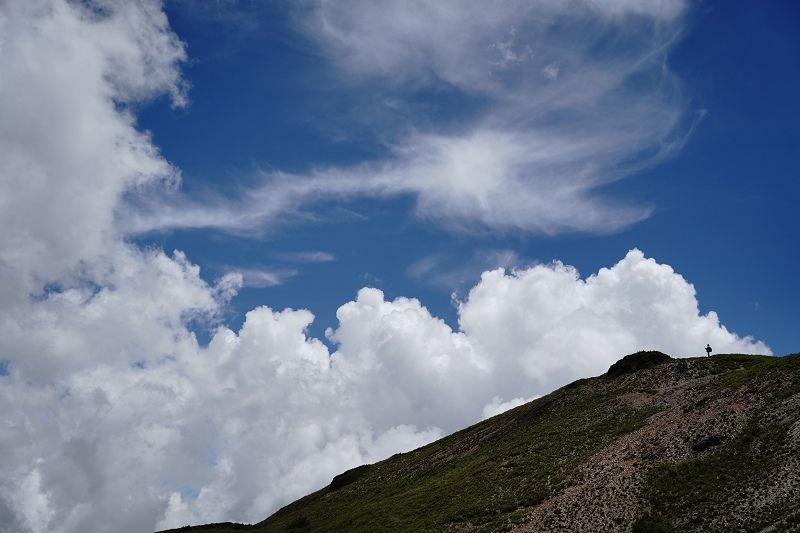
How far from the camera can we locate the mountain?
44469 millimetres

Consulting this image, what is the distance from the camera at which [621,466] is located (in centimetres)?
5700

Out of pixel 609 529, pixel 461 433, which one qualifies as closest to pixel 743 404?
pixel 609 529

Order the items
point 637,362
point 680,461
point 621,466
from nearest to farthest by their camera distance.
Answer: point 680,461 < point 621,466 < point 637,362

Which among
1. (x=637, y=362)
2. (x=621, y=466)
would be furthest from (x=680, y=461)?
(x=637, y=362)

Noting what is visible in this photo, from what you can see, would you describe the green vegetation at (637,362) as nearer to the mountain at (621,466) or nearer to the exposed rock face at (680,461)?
the mountain at (621,466)

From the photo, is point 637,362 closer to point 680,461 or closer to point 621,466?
point 621,466

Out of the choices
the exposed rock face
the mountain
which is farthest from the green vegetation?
the exposed rock face

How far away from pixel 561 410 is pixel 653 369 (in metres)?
17.2

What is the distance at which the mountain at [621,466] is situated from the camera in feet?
146

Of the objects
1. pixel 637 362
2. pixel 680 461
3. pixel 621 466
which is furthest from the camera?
pixel 637 362

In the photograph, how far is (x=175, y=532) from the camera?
4240 inches

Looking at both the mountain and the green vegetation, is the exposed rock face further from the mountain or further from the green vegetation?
the green vegetation

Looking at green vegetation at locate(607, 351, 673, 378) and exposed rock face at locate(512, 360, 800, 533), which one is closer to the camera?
exposed rock face at locate(512, 360, 800, 533)

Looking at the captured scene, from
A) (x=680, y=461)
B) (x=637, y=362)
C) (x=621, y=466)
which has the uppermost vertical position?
(x=637, y=362)
